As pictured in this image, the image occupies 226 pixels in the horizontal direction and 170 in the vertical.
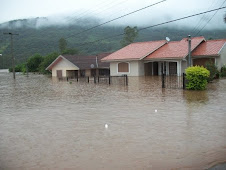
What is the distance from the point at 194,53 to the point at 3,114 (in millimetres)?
26936

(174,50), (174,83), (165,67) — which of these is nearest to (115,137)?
(174,83)

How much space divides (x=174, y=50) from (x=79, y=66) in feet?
52.2

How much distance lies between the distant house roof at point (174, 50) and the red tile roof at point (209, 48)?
2.07 ft

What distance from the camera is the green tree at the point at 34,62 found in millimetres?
76625

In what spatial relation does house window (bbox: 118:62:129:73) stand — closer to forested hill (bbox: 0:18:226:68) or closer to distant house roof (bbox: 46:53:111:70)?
distant house roof (bbox: 46:53:111:70)

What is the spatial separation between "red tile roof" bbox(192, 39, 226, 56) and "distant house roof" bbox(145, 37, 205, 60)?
24.8 inches

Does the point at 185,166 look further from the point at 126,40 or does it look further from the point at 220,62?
the point at 126,40

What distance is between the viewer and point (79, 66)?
44.0 m

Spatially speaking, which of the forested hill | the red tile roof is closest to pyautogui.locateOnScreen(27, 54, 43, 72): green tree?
the forested hill

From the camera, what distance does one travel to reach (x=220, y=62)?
33344mm

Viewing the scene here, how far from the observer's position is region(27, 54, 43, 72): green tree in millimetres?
76625

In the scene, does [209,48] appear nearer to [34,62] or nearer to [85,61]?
[85,61]

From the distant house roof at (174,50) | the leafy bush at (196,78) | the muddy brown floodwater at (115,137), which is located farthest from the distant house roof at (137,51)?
the muddy brown floodwater at (115,137)

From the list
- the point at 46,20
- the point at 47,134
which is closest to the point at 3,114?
the point at 47,134
